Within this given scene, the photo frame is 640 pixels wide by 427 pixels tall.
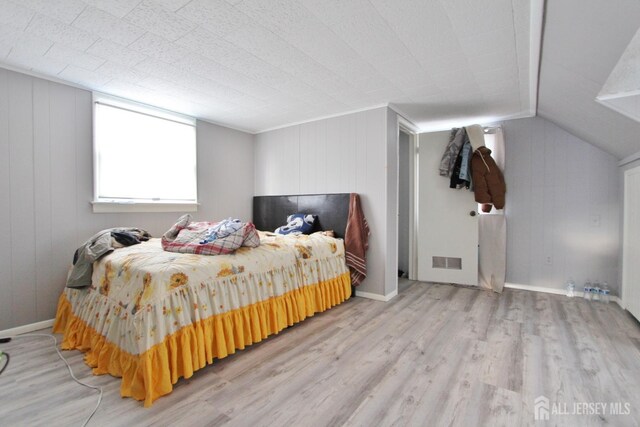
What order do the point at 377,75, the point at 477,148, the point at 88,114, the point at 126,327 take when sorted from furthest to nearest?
1. the point at 477,148
2. the point at 88,114
3. the point at 377,75
4. the point at 126,327

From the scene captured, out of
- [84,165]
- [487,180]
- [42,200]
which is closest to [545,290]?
[487,180]

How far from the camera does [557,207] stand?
3535 millimetres

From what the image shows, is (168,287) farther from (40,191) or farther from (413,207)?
(413,207)

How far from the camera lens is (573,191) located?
3.45m

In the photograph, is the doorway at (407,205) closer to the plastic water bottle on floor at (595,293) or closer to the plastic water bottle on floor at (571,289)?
the plastic water bottle on floor at (571,289)

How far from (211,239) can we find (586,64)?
293 cm

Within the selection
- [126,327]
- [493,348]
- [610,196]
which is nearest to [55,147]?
[126,327]

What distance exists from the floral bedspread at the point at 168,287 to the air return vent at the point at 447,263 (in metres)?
2.25

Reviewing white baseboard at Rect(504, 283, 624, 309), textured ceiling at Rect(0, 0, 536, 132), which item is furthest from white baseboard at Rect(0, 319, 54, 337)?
white baseboard at Rect(504, 283, 624, 309)

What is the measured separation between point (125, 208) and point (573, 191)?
5103 millimetres

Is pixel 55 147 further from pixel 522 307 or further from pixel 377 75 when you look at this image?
pixel 522 307

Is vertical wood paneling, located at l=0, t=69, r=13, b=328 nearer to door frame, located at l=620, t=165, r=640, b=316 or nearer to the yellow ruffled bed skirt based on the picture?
the yellow ruffled bed skirt

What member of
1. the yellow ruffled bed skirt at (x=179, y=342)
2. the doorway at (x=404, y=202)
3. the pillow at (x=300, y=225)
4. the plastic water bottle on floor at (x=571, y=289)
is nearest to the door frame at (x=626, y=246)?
the plastic water bottle on floor at (x=571, y=289)

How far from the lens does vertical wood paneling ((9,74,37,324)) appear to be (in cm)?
241
